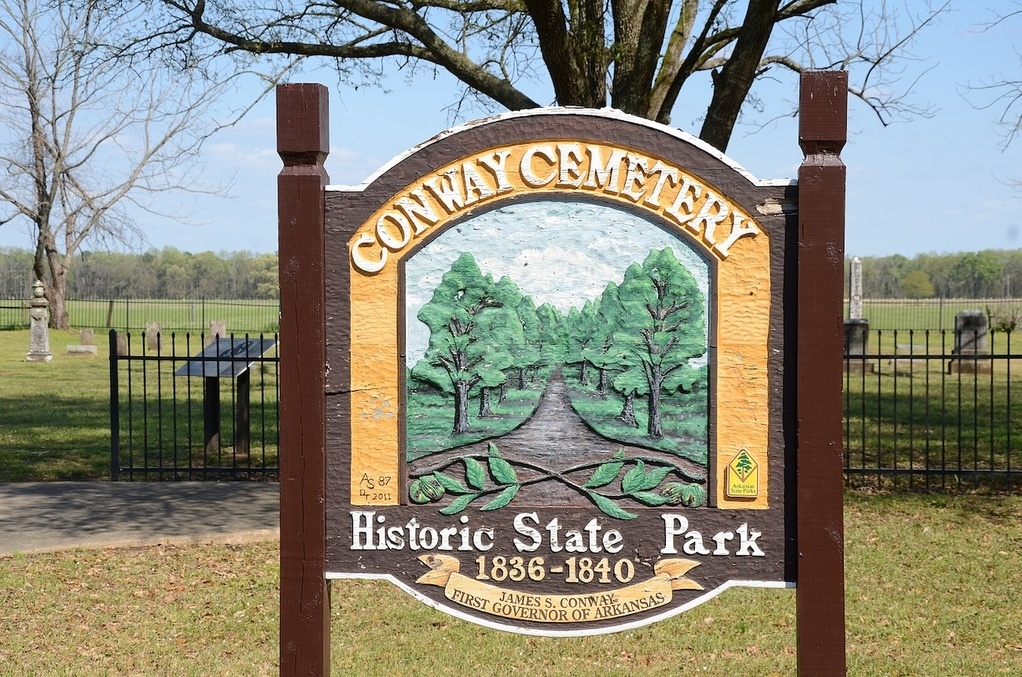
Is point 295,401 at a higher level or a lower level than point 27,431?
higher

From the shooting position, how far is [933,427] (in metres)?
14.5

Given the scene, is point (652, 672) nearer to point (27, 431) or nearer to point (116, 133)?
point (27, 431)

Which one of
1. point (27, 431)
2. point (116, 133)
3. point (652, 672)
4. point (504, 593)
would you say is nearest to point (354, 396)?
point (504, 593)

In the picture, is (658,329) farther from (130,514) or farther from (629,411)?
(130,514)

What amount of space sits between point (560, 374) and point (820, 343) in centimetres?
85

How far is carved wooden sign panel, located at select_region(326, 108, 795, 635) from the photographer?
11.3 ft

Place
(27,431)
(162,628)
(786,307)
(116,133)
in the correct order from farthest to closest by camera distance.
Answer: (116,133)
(27,431)
(162,628)
(786,307)

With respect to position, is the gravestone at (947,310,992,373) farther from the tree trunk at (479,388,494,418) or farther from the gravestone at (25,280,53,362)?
the gravestone at (25,280,53,362)

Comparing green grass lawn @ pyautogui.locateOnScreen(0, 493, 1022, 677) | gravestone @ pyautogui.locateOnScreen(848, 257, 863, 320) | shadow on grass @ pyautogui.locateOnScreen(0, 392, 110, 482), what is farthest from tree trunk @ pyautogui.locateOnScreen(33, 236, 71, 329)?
green grass lawn @ pyautogui.locateOnScreen(0, 493, 1022, 677)

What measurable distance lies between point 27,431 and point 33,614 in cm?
834

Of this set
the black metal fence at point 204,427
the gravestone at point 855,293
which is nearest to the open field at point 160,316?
the gravestone at point 855,293

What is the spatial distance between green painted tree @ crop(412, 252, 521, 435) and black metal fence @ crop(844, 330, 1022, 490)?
199 inches

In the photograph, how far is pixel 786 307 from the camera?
342 cm

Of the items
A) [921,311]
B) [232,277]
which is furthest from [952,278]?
[232,277]
